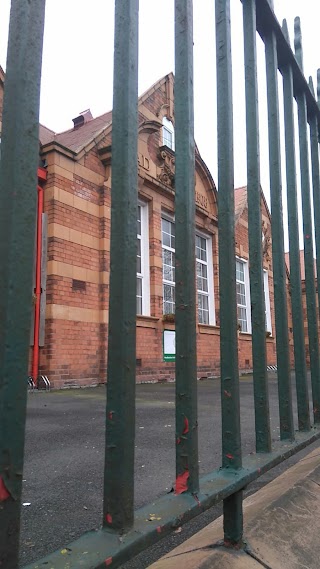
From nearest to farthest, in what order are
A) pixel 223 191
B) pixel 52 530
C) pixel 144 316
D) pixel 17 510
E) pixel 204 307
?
pixel 17 510, pixel 223 191, pixel 52 530, pixel 144 316, pixel 204 307

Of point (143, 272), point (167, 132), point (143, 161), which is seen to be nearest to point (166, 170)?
point (143, 161)

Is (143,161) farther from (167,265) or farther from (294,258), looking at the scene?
(294,258)

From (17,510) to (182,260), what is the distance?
0.67m

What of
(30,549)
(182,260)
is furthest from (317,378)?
(30,549)

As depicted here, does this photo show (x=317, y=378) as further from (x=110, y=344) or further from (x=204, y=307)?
(x=204, y=307)

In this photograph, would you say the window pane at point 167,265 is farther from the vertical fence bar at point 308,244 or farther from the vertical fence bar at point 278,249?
the vertical fence bar at point 278,249

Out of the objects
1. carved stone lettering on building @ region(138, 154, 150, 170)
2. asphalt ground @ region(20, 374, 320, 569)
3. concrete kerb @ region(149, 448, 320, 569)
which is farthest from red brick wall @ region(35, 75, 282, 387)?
concrete kerb @ region(149, 448, 320, 569)

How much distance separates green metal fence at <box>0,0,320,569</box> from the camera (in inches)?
29.7

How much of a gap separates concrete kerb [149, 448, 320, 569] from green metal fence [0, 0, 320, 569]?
0.07 meters

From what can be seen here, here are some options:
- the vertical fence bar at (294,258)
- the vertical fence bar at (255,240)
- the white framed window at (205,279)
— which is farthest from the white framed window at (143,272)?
the vertical fence bar at (255,240)

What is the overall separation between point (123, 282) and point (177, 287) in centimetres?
25

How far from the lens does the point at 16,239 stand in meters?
0.76

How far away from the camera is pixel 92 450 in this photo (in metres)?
3.48

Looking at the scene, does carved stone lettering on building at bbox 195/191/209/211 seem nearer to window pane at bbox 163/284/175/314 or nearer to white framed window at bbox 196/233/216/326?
white framed window at bbox 196/233/216/326
